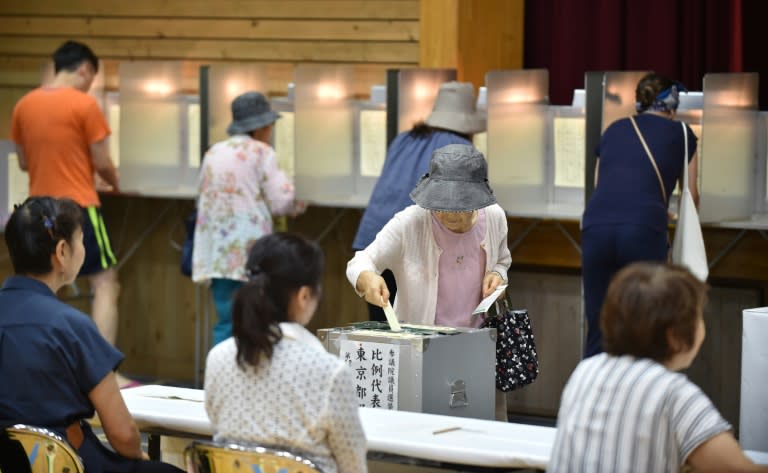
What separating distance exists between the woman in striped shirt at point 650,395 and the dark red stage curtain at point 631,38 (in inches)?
174

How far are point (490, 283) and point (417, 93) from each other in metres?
2.30

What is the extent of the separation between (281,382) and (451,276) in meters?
1.40

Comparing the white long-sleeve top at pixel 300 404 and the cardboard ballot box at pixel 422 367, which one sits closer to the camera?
the white long-sleeve top at pixel 300 404

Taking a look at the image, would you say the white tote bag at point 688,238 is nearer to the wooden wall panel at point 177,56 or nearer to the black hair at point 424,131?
the black hair at point 424,131

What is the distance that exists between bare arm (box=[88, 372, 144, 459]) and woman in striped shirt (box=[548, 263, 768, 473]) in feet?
3.77

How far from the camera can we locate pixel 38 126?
6.43 meters

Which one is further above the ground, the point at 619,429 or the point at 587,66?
the point at 587,66

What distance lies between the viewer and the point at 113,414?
325 cm

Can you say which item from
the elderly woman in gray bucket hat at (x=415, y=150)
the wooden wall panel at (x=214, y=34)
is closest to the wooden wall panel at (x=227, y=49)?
the wooden wall panel at (x=214, y=34)

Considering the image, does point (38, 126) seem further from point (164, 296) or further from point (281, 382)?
point (281, 382)

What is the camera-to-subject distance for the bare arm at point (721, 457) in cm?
258

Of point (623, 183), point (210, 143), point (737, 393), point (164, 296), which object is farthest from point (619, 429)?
point (164, 296)

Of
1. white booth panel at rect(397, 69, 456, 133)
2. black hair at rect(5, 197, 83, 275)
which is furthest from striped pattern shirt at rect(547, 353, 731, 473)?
white booth panel at rect(397, 69, 456, 133)

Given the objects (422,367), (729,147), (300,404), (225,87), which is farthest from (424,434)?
(225,87)
